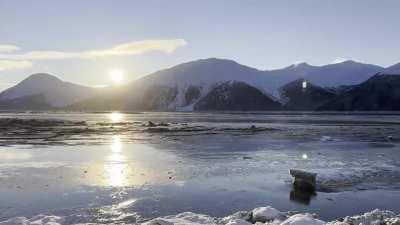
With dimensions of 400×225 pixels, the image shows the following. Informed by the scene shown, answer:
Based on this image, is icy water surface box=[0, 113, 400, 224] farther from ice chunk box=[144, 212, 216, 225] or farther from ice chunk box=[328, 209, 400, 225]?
ice chunk box=[328, 209, 400, 225]

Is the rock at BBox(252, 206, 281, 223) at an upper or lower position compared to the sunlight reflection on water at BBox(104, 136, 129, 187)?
upper

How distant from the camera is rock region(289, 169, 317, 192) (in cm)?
2183

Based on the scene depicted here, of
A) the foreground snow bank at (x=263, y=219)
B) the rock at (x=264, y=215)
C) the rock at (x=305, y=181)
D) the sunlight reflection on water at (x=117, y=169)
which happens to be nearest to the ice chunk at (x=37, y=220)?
the foreground snow bank at (x=263, y=219)

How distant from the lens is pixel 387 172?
26.6 metres

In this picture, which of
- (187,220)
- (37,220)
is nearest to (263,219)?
(187,220)

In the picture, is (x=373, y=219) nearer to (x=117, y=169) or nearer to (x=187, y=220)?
(x=187, y=220)

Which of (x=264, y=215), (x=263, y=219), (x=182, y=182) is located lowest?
(x=182, y=182)

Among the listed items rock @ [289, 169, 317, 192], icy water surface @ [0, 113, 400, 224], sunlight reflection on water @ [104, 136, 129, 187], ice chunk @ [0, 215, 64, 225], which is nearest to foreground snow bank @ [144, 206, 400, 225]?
icy water surface @ [0, 113, 400, 224]

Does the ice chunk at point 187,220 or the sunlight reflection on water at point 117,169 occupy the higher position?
the ice chunk at point 187,220

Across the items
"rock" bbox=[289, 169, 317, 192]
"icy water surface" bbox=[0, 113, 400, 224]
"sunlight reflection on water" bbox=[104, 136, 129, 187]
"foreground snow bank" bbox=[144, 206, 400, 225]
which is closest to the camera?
"foreground snow bank" bbox=[144, 206, 400, 225]

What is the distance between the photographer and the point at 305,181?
2202 centimetres

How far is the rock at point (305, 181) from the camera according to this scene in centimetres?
2183

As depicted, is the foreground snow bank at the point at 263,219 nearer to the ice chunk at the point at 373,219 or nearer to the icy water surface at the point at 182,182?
the ice chunk at the point at 373,219

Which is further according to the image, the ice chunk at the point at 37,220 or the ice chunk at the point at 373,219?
the ice chunk at the point at 373,219
